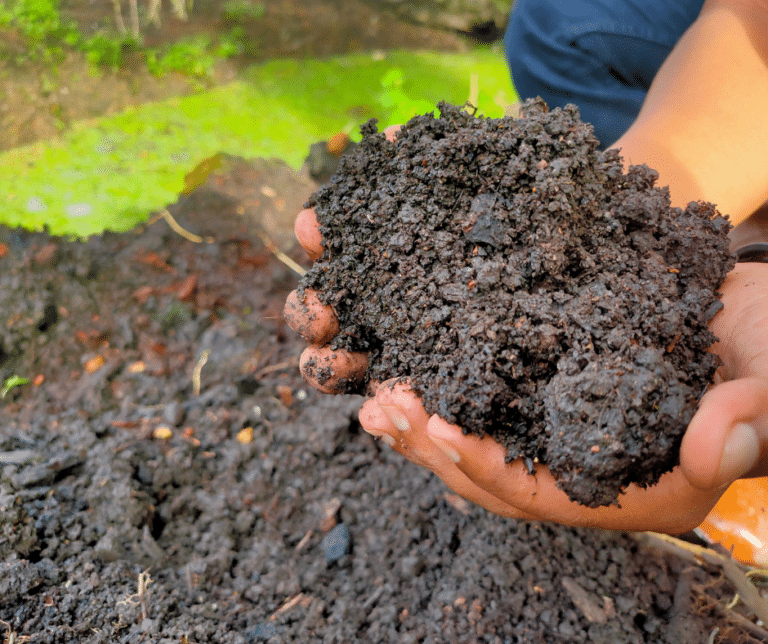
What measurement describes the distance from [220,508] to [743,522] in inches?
69.5

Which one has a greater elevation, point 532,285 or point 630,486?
point 532,285

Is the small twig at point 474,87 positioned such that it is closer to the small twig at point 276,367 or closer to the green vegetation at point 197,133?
the green vegetation at point 197,133

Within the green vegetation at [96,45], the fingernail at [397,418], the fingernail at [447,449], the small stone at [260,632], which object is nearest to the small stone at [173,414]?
the small stone at [260,632]

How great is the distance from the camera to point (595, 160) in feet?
4.73

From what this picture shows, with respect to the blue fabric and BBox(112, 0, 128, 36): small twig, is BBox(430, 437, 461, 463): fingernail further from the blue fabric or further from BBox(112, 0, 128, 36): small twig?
BBox(112, 0, 128, 36): small twig

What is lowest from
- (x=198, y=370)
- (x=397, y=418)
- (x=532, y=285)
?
(x=198, y=370)

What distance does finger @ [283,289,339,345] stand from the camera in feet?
4.95

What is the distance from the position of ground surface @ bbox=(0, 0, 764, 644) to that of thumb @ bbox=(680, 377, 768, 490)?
2.68ft

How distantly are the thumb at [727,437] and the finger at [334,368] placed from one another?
879mm

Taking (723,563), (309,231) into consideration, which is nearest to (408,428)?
(309,231)

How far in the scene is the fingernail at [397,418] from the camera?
1268 millimetres

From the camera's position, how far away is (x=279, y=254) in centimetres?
279

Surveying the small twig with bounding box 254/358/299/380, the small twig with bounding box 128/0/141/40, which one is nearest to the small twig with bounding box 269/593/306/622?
the small twig with bounding box 254/358/299/380

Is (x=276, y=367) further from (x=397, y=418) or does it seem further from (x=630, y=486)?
(x=630, y=486)
